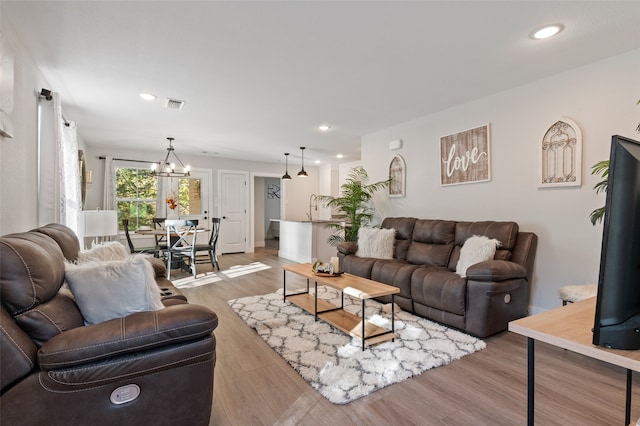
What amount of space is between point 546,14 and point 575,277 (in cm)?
227

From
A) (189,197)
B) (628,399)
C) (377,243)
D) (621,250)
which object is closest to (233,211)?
(189,197)

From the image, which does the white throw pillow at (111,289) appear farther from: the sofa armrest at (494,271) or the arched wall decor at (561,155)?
the arched wall decor at (561,155)

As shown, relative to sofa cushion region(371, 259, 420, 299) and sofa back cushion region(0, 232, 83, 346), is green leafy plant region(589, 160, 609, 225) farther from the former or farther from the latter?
sofa back cushion region(0, 232, 83, 346)

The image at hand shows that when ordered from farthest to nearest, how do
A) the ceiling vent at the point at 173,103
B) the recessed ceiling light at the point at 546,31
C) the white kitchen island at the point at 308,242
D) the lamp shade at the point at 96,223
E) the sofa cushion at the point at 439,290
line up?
the white kitchen island at the point at 308,242 < the lamp shade at the point at 96,223 < the ceiling vent at the point at 173,103 < the sofa cushion at the point at 439,290 < the recessed ceiling light at the point at 546,31

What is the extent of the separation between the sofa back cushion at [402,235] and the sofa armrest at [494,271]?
1.31 meters

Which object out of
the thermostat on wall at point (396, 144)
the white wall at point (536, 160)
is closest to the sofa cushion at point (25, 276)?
the white wall at point (536, 160)

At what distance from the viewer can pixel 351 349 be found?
2482 mm

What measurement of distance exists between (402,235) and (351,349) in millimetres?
2090

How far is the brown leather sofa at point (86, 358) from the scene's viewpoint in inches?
47.1

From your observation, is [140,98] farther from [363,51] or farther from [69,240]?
[363,51]

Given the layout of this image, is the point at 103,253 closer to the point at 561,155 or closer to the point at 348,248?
the point at 348,248

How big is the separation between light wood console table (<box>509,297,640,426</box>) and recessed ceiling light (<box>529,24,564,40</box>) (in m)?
2.05

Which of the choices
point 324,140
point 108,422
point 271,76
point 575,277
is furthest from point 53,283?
point 324,140

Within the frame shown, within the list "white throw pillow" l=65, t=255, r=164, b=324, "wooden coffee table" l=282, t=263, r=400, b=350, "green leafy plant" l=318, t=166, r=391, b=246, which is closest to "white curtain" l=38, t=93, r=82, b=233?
"white throw pillow" l=65, t=255, r=164, b=324
